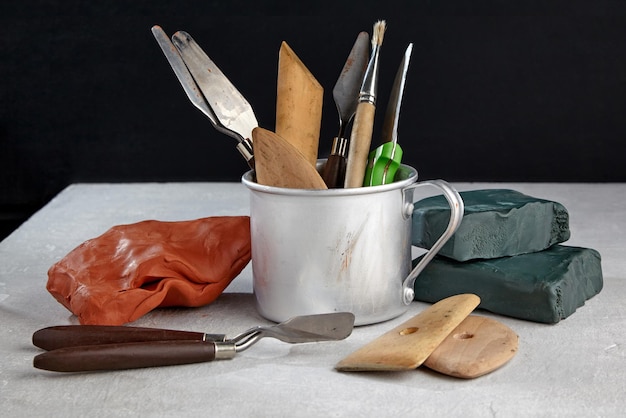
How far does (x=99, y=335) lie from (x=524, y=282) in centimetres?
39

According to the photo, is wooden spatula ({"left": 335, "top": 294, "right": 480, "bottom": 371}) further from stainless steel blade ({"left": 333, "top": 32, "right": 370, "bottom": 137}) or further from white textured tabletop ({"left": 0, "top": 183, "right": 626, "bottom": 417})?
stainless steel blade ({"left": 333, "top": 32, "right": 370, "bottom": 137})

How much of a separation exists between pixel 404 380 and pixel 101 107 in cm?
103

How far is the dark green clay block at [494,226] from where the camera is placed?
2.86ft

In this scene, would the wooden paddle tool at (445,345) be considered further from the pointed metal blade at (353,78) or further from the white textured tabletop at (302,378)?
the pointed metal blade at (353,78)

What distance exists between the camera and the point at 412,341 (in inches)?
29.4

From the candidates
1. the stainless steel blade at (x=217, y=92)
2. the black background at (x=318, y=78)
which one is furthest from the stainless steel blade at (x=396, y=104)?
the black background at (x=318, y=78)

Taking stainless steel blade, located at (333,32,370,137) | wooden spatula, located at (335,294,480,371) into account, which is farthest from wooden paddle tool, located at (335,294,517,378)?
stainless steel blade, located at (333,32,370,137)

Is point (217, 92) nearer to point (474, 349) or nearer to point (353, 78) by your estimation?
point (353, 78)

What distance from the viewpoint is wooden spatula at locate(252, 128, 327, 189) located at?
807 mm

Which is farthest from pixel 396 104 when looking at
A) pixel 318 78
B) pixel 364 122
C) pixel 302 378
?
pixel 318 78

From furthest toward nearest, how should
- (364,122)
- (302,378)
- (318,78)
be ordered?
1. (318,78)
2. (364,122)
3. (302,378)

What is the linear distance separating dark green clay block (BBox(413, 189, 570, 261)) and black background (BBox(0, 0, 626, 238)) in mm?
657

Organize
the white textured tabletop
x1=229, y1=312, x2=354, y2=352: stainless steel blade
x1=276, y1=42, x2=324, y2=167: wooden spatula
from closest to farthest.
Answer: the white textured tabletop, x1=229, y1=312, x2=354, y2=352: stainless steel blade, x1=276, y1=42, x2=324, y2=167: wooden spatula

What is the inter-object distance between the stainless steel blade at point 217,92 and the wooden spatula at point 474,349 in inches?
11.0
